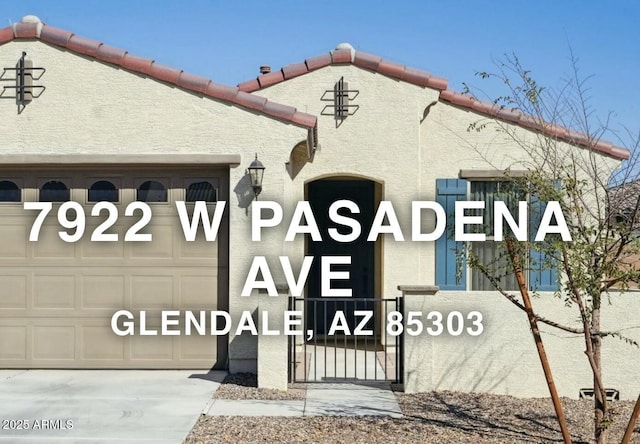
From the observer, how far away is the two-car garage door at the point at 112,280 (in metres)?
9.44

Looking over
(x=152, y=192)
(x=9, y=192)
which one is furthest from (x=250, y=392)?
(x=9, y=192)

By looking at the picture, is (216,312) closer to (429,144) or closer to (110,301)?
(110,301)

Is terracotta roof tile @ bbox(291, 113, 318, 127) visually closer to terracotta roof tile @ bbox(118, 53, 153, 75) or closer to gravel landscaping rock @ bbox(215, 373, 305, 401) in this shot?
terracotta roof tile @ bbox(118, 53, 153, 75)

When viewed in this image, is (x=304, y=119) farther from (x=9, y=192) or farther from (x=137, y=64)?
(x=9, y=192)

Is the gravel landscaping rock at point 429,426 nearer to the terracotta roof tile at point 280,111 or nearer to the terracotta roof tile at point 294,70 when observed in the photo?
the terracotta roof tile at point 280,111

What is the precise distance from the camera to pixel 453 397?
27.2 feet

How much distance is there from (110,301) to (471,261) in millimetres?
4793

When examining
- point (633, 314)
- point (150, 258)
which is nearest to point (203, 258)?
point (150, 258)

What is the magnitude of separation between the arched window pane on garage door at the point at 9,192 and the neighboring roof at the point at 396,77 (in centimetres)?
343

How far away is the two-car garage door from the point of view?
31.0 feet

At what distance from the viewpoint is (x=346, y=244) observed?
503 inches

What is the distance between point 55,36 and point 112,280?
9.84 ft

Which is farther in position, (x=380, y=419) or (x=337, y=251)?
(x=337, y=251)

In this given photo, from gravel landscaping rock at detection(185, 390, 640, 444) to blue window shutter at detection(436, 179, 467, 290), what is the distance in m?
3.04
